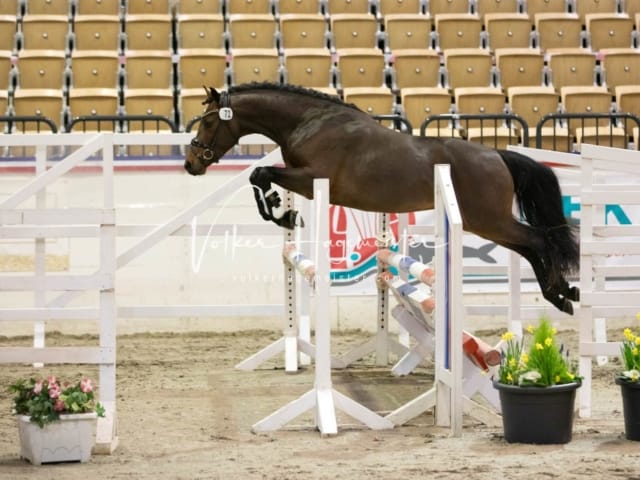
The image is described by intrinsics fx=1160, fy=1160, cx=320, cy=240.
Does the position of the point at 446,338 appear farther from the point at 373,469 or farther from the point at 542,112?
the point at 542,112

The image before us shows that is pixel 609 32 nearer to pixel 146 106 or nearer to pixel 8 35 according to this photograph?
pixel 146 106

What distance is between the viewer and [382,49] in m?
11.9

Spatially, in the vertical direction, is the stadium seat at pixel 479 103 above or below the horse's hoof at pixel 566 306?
above

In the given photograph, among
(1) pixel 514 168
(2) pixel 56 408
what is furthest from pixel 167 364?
(2) pixel 56 408

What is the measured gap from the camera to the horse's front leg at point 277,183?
6555mm

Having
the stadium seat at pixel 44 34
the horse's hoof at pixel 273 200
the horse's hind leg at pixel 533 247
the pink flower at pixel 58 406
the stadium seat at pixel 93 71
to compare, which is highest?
the stadium seat at pixel 44 34

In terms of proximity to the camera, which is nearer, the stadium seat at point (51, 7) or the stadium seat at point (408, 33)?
the stadium seat at point (408, 33)

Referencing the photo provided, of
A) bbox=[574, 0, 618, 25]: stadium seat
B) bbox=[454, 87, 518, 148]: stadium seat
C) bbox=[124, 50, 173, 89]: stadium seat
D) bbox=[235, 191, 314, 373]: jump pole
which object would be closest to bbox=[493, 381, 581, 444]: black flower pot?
bbox=[235, 191, 314, 373]: jump pole

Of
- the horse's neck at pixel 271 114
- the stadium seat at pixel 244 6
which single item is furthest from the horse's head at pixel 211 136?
the stadium seat at pixel 244 6

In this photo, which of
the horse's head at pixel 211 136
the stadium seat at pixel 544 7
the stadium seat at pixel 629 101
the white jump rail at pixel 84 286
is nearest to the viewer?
the white jump rail at pixel 84 286

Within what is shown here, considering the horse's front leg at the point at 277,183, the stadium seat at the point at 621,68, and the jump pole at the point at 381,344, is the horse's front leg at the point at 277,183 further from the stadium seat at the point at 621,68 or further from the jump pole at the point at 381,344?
the stadium seat at the point at 621,68

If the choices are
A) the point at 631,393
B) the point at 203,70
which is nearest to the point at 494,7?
the point at 203,70

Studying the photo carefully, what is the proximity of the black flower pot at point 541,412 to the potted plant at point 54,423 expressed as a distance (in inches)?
72.6

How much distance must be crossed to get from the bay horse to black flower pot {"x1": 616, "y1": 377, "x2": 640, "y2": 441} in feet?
6.41
